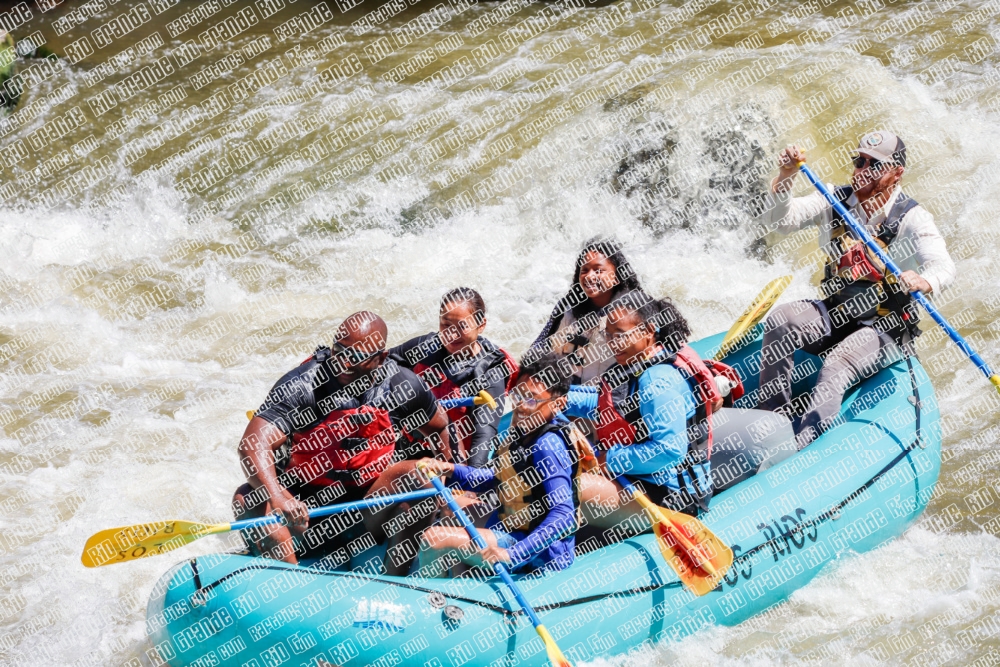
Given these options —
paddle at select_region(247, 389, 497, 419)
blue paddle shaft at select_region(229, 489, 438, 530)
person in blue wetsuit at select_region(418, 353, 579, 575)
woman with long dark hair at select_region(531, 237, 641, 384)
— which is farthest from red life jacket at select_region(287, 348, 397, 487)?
woman with long dark hair at select_region(531, 237, 641, 384)

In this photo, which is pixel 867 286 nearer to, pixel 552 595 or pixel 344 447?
pixel 552 595

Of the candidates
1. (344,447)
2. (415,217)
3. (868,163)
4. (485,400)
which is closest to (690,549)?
(485,400)

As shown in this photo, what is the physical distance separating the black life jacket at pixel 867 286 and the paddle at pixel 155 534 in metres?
2.14

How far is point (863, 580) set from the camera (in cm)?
470

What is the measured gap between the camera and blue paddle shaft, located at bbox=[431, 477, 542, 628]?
3.72 m

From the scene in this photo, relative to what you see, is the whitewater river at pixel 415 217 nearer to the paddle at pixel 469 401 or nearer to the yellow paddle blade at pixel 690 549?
the yellow paddle blade at pixel 690 549

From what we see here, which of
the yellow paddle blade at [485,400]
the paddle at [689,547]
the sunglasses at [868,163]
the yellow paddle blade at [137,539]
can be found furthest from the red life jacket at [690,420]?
the yellow paddle blade at [137,539]

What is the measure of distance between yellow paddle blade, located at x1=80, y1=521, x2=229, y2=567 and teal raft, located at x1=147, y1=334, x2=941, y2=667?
114 millimetres

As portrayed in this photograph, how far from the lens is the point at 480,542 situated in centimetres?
383

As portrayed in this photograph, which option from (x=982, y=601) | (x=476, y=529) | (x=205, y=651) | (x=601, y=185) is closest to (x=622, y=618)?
(x=476, y=529)

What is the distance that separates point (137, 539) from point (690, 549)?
2.03 metres

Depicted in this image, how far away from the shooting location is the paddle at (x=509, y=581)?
365 centimetres

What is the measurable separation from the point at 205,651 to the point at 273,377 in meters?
3.21

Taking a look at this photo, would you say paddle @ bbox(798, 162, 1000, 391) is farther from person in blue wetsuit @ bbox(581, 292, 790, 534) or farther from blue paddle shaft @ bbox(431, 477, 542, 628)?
blue paddle shaft @ bbox(431, 477, 542, 628)
